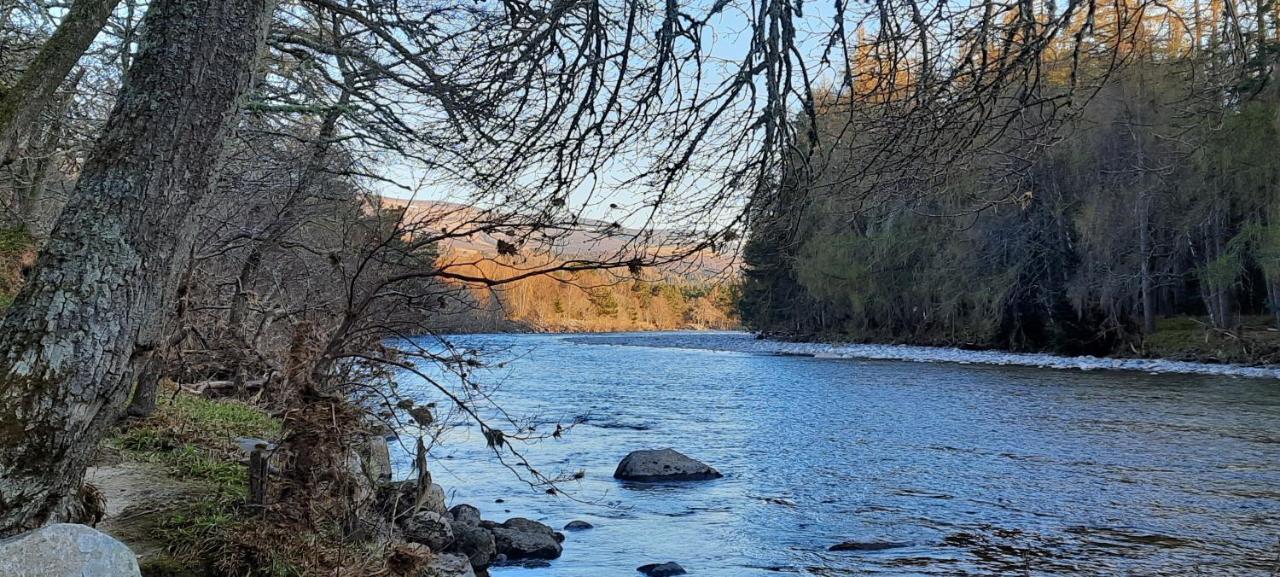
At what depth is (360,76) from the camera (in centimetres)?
816

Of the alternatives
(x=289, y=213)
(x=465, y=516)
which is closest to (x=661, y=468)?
(x=465, y=516)

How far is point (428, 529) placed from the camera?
6984 mm

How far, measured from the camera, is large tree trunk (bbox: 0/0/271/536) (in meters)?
3.41

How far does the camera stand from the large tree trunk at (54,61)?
6.40 meters

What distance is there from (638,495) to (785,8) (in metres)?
7.78

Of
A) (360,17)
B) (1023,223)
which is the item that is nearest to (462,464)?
(360,17)

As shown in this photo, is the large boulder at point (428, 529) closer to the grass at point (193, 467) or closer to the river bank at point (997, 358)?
the grass at point (193, 467)

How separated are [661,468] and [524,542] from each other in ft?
12.7

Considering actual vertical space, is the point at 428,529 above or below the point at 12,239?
below

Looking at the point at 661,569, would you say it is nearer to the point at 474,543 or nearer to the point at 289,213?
the point at 474,543

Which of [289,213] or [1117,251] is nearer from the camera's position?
[289,213]

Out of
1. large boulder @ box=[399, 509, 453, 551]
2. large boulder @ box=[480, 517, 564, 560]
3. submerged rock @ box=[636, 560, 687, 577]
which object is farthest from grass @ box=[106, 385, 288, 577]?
submerged rock @ box=[636, 560, 687, 577]

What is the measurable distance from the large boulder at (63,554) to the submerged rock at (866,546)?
6316 mm

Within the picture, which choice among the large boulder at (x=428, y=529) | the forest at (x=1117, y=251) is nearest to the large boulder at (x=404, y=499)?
the large boulder at (x=428, y=529)
